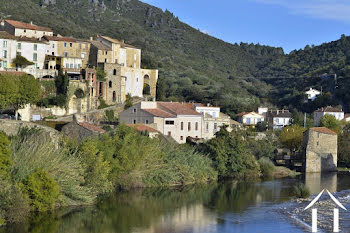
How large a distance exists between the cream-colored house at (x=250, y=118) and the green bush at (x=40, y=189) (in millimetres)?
46321

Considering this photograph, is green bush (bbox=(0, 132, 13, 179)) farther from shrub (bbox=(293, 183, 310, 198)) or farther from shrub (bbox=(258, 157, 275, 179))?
shrub (bbox=(258, 157, 275, 179))

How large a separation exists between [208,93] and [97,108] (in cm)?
2024

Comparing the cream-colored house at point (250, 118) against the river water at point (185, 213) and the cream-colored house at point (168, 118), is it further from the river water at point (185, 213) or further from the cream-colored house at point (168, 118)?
the river water at point (185, 213)

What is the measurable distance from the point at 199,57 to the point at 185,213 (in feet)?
299

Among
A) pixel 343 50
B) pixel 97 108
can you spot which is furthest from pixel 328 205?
pixel 343 50

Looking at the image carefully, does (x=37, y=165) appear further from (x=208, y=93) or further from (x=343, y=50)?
(x=343, y=50)

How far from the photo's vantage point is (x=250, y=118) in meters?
81.6

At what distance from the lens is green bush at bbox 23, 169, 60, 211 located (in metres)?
34.9

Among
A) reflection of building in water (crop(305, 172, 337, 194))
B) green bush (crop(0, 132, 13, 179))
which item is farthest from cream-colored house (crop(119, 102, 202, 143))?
green bush (crop(0, 132, 13, 179))

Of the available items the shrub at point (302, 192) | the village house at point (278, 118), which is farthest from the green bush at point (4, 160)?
the village house at point (278, 118)

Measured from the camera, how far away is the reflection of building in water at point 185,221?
3416 centimetres

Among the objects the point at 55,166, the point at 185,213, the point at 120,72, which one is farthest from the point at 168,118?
the point at 55,166

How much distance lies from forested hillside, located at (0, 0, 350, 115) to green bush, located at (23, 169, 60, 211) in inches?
1622

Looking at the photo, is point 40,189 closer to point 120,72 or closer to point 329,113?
point 120,72
